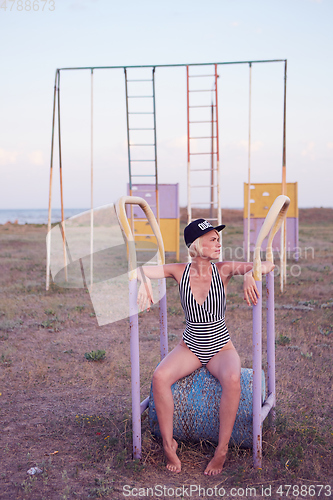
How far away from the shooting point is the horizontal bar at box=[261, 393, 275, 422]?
3154mm

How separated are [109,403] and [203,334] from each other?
1408mm

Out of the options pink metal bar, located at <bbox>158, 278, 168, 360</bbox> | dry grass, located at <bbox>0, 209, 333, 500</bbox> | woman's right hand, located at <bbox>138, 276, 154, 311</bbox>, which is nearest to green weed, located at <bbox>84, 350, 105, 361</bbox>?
dry grass, located at <bbox>0, 209, 333, 500</bbox>

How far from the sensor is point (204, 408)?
303cm

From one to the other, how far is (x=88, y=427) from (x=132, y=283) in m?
1.32

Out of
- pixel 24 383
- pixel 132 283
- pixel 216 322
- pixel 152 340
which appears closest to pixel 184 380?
pixel 216 322

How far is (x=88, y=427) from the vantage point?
3.58 m

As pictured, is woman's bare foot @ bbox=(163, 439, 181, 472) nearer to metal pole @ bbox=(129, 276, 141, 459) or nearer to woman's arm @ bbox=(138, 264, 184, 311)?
metal pole @ bbox=(129, 276, 141, 459)

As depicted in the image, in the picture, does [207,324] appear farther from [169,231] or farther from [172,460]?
[169,231]

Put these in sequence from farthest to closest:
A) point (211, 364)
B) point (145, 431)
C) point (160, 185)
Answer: point (160, 185)
point (145, 431)
point (211, 364)

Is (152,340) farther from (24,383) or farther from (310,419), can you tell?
(310,419)

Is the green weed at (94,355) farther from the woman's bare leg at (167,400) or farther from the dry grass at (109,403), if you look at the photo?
the woman's bare leg at (167,400)

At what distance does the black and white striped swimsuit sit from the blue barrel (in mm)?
147

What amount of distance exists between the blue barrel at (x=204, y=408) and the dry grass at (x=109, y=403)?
13cm

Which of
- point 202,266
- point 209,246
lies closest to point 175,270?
point 202,266
